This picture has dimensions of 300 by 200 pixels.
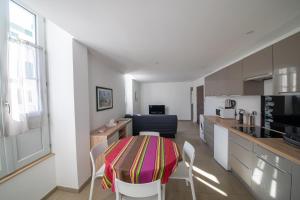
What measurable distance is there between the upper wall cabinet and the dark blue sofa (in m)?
2.60

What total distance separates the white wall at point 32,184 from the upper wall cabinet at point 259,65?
350 centimetres

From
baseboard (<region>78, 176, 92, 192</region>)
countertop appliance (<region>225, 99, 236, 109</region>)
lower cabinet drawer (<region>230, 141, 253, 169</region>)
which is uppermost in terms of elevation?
countertop appliance (<region>225, 99, 236, 109</region>)

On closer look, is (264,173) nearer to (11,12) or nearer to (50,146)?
(50,146)

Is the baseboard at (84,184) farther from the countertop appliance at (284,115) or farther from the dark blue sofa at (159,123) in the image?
the countertop appliance at (284,115)

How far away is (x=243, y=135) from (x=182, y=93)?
576 cm

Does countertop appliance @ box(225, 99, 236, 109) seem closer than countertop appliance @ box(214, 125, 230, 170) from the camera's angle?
No

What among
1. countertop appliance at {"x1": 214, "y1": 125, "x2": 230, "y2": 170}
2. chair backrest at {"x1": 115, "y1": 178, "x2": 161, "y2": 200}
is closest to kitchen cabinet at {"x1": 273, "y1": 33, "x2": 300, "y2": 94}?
countertop appliance at {"x1": 214, "y1": 125, "x2": 230, "y2": 170}

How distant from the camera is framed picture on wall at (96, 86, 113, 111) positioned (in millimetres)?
3013

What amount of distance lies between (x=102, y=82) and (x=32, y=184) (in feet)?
7.41

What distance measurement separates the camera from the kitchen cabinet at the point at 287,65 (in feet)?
4.80

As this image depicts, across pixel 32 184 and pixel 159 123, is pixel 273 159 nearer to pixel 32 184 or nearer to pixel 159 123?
pixel 32 184

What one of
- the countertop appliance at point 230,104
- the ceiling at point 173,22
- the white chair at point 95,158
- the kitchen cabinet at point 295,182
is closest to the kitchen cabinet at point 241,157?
the kitchen cabinet at point 295,182

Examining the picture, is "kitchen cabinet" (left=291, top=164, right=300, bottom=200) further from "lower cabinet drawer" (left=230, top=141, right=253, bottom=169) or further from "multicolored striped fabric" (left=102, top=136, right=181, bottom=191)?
"multicolored striped fabric" (left=102, top=136, right=181, bottom=191)

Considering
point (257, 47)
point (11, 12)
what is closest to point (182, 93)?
point (257, 47)
